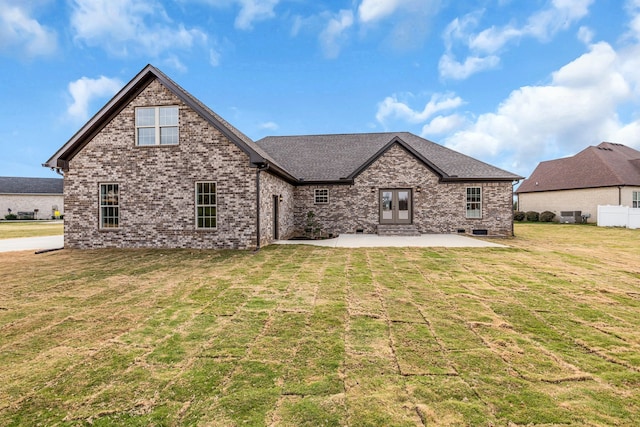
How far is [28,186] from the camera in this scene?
45.9 m

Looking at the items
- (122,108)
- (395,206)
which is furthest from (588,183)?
(122,108)

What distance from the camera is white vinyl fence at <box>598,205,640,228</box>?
72.8 feet

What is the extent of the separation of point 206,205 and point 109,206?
4.43m

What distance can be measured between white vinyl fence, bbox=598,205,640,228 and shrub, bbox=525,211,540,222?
261 inches

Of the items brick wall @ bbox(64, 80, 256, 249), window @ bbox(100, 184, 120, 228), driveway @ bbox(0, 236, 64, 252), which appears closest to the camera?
brick wall @ bbox(64, 80, 256, 249)

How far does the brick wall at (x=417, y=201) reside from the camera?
18125 mm

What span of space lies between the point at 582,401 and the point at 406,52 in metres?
27.2

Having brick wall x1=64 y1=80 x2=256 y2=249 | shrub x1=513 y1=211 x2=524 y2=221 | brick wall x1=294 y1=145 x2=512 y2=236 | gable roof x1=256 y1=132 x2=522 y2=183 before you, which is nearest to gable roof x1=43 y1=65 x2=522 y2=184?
gable roof x1=256 y1=132 x2=522 y2=183

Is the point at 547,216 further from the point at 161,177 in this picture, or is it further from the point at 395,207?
the point at 161,177

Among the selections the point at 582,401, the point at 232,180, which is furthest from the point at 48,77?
the point at 582,401

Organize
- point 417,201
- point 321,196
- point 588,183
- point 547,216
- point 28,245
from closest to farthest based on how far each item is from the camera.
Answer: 1. point 28,245
2. point 417,201
3. point 321,196
4. point 588,183
5. point 547,216

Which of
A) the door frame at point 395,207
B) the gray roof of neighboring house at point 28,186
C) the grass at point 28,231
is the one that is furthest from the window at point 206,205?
the gray roof of neighboring house at point 28,186

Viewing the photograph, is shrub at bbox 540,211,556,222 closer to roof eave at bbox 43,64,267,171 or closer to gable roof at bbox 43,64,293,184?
gable roof at bbox 43,64,293,184

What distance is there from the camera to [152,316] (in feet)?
16.2
